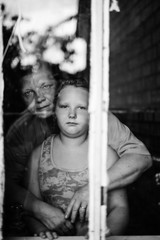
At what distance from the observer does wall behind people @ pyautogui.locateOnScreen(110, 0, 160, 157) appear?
3.31 m

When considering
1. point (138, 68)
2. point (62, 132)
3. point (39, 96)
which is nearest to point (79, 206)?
point (62, 132)

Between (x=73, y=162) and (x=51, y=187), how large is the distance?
16 cm

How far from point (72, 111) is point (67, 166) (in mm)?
256

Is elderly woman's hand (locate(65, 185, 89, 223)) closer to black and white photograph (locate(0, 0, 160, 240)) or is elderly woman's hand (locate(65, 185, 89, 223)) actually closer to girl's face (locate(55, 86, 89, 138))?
black and white photograph (locate(0, 0, 160, 240))

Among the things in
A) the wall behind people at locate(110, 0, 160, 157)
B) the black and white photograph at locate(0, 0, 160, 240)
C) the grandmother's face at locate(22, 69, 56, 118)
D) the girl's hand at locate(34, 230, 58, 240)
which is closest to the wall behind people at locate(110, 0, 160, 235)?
the wall behind people at locate(110, 0, 160, 157)

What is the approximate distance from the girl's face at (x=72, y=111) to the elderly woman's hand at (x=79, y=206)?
0.87ft

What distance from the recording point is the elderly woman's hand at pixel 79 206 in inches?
57.9

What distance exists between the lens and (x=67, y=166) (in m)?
1.59

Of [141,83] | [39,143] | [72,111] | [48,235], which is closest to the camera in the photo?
[48,235]

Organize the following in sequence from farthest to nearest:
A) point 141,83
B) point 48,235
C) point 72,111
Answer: point 141,83 → point 72,111 → point 48,235

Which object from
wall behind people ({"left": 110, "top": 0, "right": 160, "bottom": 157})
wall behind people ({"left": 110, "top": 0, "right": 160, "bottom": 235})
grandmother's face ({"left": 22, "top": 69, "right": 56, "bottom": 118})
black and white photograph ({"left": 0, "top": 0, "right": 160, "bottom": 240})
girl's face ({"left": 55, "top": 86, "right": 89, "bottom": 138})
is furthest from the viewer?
wall behind people ({"left": 110, "top": 0, "right": 160, "bottom": 157})

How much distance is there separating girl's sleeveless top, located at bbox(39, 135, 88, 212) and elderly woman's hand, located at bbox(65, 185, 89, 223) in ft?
0.10

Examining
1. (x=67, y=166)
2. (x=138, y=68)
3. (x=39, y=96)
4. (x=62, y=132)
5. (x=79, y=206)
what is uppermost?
(x=138, y=68)

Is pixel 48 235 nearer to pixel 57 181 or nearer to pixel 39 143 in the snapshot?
pixel 57 181
